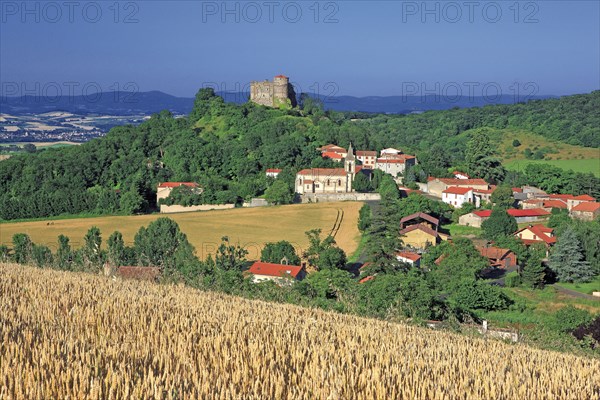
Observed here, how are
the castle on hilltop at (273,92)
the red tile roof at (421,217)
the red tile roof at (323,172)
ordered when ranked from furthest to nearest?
1. the castle on hilltop at (273,92)
2. the red tile roof at (323,172)
3. the red tile roof at (421,217)

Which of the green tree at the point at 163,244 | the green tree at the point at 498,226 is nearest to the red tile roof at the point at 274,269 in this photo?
the green tree at the point at 163,244

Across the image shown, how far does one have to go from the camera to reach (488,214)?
43.5 meters

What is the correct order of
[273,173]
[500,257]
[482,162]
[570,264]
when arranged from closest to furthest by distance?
[570,264] → [500,257] → [273,173] → [482,162]

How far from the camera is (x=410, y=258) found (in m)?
32.4

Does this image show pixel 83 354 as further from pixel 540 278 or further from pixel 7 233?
pixel 7 233

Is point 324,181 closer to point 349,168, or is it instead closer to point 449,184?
point 349,168

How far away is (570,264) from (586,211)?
15.3m

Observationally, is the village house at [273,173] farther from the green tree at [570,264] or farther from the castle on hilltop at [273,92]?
the green tree at [570,264]

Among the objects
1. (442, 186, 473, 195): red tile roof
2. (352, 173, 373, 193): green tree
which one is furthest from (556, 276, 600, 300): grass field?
(352, 173, 373, 193): green tree

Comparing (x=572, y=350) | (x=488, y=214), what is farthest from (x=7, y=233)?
(x=572, y=350)

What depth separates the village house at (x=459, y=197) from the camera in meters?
48.0

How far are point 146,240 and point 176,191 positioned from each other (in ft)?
58.2

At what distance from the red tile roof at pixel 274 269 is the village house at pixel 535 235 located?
1381 centimetres

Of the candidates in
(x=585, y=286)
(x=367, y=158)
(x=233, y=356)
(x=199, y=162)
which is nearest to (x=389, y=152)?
(x=367, y=158)
